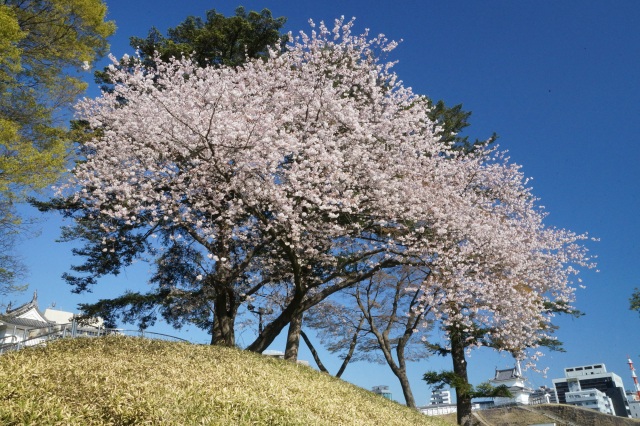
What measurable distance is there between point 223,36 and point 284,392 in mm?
14220

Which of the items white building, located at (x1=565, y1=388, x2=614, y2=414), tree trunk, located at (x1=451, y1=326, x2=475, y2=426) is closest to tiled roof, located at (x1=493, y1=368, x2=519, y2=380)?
white building, located at (x1=565, y1=388, x2=614, y2=414)

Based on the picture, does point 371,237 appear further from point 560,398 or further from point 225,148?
point 560,398

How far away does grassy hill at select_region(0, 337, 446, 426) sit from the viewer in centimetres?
657

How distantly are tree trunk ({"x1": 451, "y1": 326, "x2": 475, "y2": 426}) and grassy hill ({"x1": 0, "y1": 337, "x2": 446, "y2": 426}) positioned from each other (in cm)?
703

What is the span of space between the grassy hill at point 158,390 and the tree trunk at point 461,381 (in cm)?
703

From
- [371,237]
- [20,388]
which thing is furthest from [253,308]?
[20,388]

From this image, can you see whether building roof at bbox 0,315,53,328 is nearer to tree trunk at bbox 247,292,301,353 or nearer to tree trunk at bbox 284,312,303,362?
tree trunk at bbox 284,312,303,362

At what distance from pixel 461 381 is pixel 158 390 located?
14.3 m

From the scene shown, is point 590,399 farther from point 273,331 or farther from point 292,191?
point 292,191

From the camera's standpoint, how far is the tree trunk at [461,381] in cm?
1877

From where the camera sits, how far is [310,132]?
13844 millimetres

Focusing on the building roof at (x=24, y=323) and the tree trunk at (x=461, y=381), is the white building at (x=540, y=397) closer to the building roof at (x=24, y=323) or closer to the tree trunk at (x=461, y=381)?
the tree trunk at (x=461, y=381)

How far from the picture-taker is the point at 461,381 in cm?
1883

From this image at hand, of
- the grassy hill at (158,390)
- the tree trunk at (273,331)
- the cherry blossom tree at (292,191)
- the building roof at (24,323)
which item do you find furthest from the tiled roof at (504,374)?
the grassy hill at (158,390)
